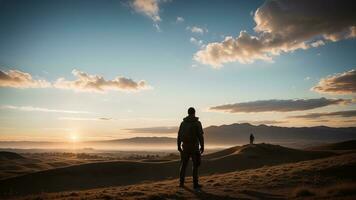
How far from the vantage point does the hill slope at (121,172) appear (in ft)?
87.7

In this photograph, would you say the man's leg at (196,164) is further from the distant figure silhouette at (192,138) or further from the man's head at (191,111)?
the man's head at (191,111)

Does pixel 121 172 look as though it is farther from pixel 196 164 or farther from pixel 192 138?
pixel 192 138

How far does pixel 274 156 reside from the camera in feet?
127

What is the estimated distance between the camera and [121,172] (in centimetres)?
3250

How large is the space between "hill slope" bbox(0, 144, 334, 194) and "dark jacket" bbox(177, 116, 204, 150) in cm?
1717

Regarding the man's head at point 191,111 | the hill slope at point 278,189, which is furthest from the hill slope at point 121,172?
the man's head at point 191,111

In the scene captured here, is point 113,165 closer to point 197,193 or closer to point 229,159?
point 229,159

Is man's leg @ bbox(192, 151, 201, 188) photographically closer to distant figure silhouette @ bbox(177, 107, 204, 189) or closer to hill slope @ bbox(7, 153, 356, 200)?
distant figure silhouette @ bbox(177, 107, 204, 189)

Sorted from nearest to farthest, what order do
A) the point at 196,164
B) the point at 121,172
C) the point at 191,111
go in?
the point at 196,164 < the point at 191,111 < the point at 121,172

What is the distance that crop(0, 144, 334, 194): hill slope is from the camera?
2674 centimetres

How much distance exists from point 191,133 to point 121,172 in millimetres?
21956

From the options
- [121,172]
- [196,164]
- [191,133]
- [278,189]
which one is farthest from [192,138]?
[121,172]

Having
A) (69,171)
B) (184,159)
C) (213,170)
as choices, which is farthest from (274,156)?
(184,159)

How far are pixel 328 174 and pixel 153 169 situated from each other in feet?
67.8
